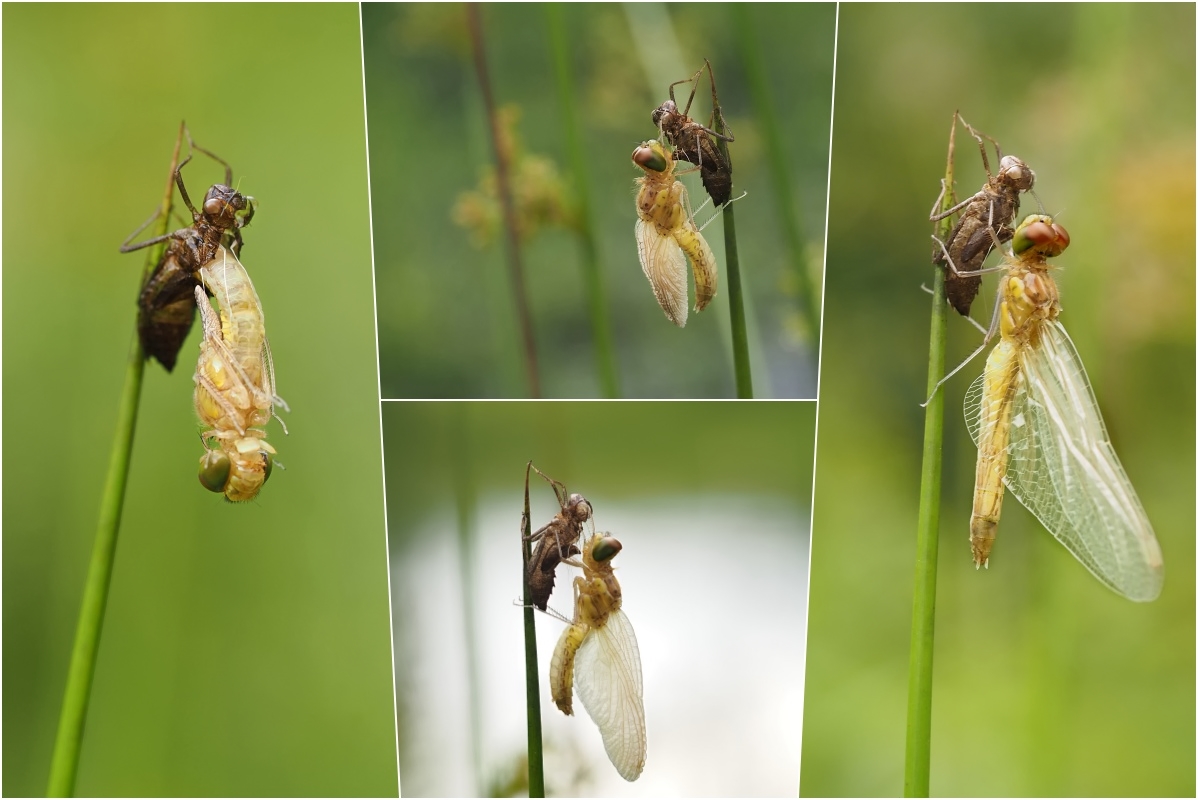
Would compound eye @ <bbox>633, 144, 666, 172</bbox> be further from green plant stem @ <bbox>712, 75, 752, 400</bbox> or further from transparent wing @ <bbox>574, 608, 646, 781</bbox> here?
transparent wing @ <bbox>574, 608, 646, 781</bbox>

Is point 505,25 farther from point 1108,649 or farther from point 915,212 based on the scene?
point 1108,649

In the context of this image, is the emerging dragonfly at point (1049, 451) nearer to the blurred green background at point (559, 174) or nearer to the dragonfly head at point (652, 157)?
the blurred green background at point (559, 174)

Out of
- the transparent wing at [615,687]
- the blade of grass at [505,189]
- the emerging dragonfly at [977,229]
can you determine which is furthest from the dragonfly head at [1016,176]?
the transparent wing at [615,687]

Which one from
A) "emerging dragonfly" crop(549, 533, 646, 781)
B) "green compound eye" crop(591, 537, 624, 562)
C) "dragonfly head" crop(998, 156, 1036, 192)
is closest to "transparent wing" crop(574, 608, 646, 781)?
"emerging dragonfly" crop(549, 533, 646, 781)

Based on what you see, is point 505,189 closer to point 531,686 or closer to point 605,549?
point 605,549

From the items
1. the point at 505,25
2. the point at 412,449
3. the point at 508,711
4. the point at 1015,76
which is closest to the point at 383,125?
the point at 505,25
